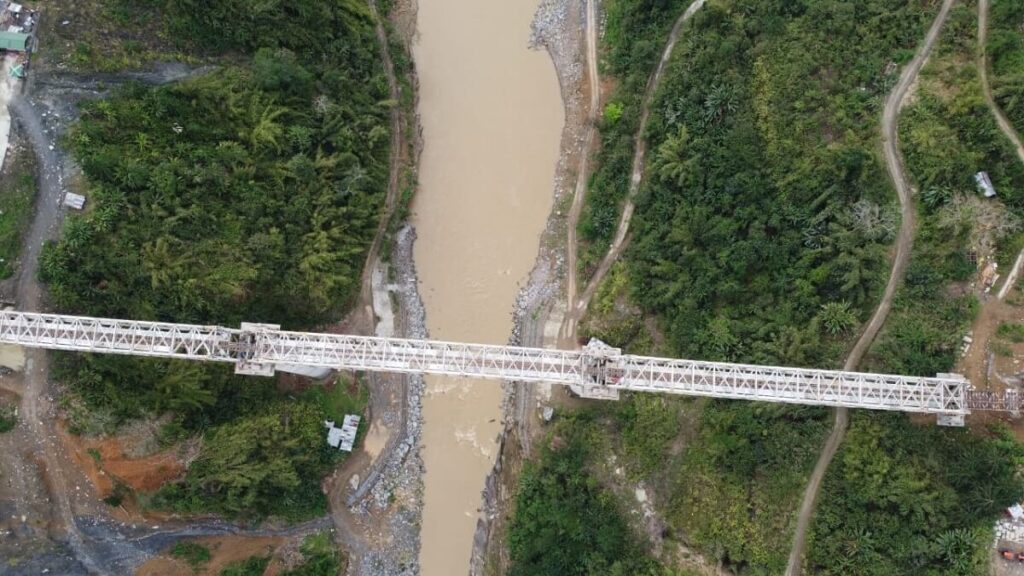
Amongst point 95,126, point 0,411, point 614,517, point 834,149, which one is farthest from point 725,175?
point 0,411

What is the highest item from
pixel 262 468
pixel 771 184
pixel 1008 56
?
pixel 1008 56

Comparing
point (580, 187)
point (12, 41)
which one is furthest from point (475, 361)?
point (12, 41)

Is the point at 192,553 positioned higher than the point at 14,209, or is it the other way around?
the point at 14,209

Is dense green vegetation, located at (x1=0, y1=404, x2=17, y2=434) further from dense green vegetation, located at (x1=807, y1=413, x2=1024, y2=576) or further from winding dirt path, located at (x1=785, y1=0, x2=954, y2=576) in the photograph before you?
dense green vegetation, located at (x1=807, y1=413, x2=1024, y2=576)

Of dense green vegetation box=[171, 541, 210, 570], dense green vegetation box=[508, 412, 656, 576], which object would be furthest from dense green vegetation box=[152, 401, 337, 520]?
dense green vegetation box=[508, 412, 656, 576]

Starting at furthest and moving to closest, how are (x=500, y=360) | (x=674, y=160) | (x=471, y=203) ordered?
(x=471, y=203), (x=674, y=160), (x=500, y=360)

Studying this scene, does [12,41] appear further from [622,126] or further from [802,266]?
[802,266]

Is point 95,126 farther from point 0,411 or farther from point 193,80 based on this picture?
point 0,411
